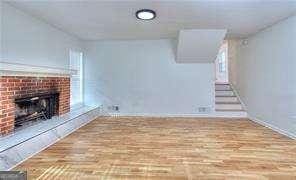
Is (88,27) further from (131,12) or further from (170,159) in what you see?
(170,159)

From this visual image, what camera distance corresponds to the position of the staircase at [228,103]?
255 inches

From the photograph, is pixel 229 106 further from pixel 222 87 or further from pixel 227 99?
pixel 222 87

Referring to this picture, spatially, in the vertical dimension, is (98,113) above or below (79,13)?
below

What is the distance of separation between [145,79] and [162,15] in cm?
270

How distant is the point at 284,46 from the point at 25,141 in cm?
438

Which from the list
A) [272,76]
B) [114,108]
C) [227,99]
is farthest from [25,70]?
[227,99]

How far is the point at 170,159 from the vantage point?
313cm

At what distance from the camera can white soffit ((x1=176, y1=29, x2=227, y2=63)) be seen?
5.17m

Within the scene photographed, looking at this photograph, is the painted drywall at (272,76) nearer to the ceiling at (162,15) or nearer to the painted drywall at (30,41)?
the ceiling at (162,15)

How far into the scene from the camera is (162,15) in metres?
4.07

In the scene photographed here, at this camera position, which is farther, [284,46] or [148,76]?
[148,76]

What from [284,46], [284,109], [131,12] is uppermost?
[131,12]

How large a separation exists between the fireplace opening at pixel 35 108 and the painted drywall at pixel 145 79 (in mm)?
1973

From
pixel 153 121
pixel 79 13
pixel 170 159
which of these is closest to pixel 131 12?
pixel 79 13
